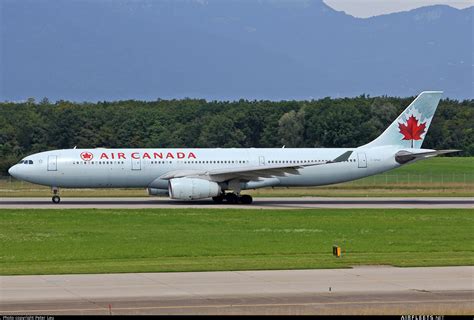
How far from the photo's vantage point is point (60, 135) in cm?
11594

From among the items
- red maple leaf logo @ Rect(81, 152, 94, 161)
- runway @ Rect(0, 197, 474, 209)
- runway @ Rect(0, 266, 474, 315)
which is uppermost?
red maple leaf logo @ Rect(81, 152, 94, 161)

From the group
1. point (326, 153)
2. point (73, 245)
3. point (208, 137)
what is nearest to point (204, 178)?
point (326, 153)

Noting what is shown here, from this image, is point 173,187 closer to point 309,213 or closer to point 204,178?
point 204,178

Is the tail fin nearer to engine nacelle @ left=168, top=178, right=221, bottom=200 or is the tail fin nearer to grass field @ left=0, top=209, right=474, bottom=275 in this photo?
grass field @ left=0, top=209, right=474, bottom=275

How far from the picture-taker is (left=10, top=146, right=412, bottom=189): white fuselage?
55500 mm

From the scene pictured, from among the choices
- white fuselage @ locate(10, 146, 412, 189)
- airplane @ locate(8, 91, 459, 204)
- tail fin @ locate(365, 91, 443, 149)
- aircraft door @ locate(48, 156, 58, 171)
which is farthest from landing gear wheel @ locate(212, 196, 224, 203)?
tail fin @ locate(365, 91, 443, 149)

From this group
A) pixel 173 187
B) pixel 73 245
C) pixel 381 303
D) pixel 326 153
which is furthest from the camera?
pixel 326 153

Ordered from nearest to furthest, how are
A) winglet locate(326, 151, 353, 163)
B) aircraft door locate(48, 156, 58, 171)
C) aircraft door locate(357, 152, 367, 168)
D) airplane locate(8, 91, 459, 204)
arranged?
airplane locate(8, 91, 459, 204) → aircraft door locate(48, 156, 58, 171) → winglet locate(326, 151, 353, 163) → aircraft door locate(357, 152, 367, 168)

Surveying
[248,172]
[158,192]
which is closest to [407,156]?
[248,172]

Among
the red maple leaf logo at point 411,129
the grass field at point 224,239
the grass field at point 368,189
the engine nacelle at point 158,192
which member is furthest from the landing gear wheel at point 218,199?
the red maple leaf logo at point 411,129

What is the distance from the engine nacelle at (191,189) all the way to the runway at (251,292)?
1070 inches

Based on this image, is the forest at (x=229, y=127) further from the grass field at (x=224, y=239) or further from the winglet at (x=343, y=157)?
the grass field at (x=224, y=239)

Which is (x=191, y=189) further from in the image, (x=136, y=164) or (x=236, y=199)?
(x=136, y=164)

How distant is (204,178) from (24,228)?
17817mm
